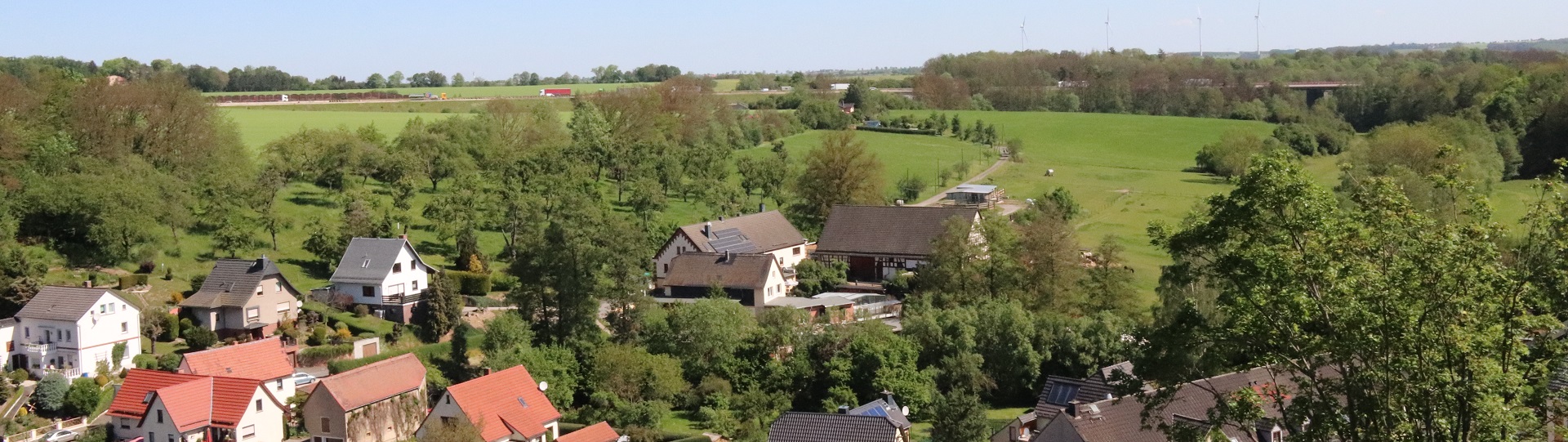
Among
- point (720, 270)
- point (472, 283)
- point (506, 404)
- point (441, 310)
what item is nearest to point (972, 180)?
point (720, 270)

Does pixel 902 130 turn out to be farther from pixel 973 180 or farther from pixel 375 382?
pixel 375 382

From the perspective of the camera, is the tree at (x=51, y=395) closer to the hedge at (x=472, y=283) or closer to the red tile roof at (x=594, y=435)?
the red tile roof at (x=594, y=435)

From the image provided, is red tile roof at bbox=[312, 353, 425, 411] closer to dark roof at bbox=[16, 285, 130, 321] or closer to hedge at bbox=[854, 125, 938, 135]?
dark roof at bbox=[16, 285, 130, 321]

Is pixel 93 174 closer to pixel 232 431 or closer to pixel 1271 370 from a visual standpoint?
pixel 232 431

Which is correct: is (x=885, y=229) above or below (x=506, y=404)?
above

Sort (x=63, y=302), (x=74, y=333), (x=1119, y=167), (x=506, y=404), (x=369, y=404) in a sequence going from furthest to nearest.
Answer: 1. (x=1119, y=167)
2. (x=63, y=302)
3. (x=74, y=333)
4. (x=369, y=404)
5. (x=506, y=404)

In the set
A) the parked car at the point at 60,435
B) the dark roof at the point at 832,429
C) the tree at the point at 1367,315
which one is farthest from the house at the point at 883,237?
the tree at the point at 1367,315

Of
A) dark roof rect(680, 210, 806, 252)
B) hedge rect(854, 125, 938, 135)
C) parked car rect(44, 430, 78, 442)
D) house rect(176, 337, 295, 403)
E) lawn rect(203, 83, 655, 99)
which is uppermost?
lawn rect(203, 83, 655, 99)

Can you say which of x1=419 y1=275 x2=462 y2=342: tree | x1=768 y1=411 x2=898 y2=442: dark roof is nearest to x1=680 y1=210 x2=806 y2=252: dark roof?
x1=419 y1=275 x2=462 y2=342: tree
